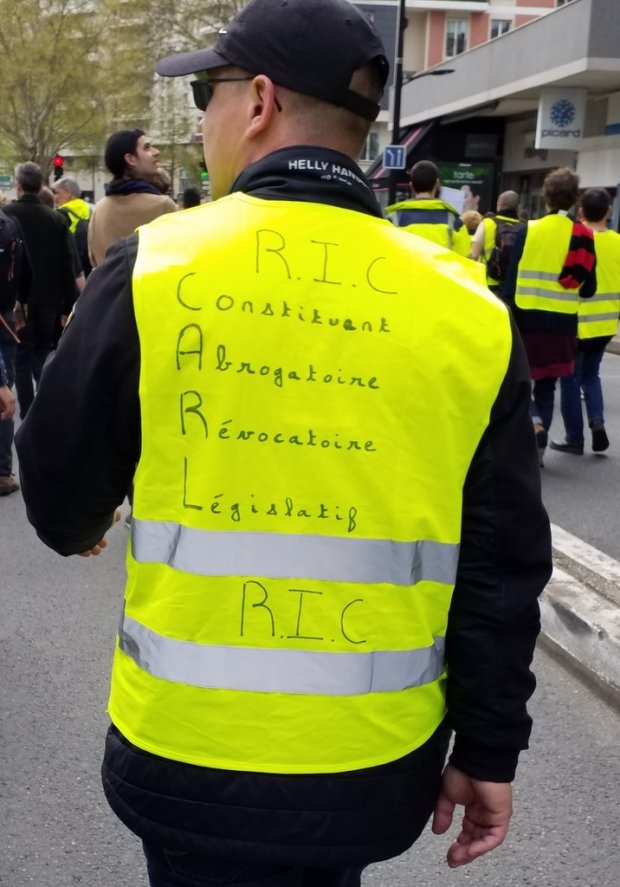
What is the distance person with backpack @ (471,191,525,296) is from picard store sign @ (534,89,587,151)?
41.2 ft

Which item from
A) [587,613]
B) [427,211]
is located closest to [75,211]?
[427,211]

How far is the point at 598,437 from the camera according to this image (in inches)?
310

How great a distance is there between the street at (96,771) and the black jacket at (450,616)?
147 centimetres

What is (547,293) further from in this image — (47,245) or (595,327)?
(47,245)

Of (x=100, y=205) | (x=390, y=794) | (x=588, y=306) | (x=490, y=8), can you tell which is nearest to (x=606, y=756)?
(x=390, y=794)

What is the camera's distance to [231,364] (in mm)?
1392

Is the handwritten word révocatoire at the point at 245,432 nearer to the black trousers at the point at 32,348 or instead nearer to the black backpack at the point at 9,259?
the black backpack at the point at 9,259

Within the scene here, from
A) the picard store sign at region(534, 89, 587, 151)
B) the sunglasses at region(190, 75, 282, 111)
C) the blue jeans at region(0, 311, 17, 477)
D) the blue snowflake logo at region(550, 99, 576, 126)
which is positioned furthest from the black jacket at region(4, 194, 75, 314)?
the blue snowflake logo at region(550, 99, 576, 126)

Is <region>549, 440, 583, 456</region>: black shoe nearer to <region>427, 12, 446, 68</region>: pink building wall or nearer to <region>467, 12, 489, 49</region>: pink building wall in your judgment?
<region>427, 12, 446, 68</region>: pink building wall

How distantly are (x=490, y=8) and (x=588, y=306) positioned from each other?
147 feet

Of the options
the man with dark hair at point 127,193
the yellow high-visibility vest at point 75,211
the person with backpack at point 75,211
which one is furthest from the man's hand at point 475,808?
the yellow high-visibility vest at point 75,211

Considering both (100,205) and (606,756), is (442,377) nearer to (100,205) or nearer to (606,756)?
(606,756)

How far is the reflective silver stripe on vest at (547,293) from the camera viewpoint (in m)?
6.93

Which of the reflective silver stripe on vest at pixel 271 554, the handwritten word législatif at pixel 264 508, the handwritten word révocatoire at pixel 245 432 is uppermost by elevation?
the handwritten word révocatoire at pixel 245 432
